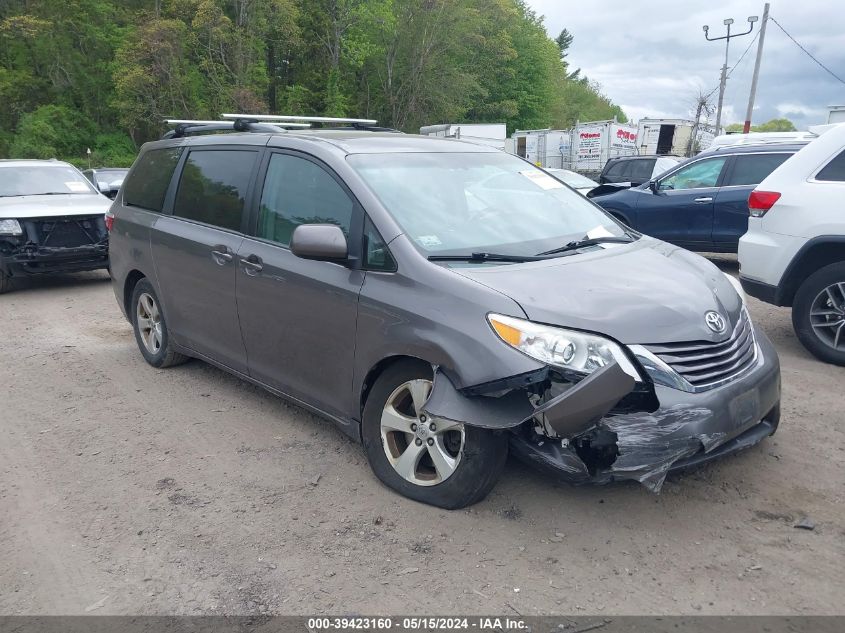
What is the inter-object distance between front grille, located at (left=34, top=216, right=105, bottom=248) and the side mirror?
6.92 meters

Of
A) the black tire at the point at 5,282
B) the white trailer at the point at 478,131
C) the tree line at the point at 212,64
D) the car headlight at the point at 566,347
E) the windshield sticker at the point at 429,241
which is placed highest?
the tree line at the point at 212,64

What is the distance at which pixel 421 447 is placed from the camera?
346cm

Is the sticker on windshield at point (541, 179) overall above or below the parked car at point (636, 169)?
above

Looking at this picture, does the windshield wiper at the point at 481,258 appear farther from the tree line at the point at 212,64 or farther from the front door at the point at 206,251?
the tree line at the point at 212,64

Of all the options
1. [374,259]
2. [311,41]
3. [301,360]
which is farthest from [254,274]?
[311,41]

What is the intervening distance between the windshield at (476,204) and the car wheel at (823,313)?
2.14 m

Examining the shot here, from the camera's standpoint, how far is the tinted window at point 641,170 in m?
16.0

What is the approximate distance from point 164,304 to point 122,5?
1543 inches

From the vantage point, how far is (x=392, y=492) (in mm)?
3664

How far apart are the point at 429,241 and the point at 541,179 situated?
1320 millimetres

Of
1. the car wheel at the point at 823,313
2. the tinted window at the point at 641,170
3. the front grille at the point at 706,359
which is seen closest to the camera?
the front grille at the point at 706,359

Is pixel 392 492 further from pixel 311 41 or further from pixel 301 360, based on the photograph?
pixel 311 41

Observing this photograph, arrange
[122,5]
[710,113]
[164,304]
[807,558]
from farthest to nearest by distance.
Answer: [710,113] → [122,5] → [164,304] → [807,558]

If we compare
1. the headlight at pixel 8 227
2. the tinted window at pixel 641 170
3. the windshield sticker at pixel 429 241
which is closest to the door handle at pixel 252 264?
the windshield sticker at pixel 429 241
